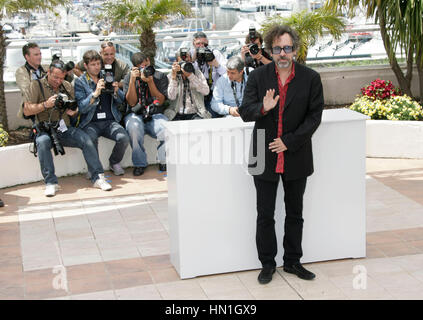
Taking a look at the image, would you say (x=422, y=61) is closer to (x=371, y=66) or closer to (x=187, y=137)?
(x=371, y=66)

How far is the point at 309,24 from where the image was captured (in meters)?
9.07

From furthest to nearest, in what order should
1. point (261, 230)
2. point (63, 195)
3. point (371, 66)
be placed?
point (371, 66) → point (63, 195) → point (261, 230)

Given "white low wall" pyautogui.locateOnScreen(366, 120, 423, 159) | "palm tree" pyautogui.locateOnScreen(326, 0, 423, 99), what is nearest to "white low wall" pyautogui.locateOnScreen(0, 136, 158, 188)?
"white low wall" pyautogui.locateOnScreen(366, 120, 423, 159)

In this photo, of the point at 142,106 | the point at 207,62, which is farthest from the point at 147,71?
the point at 207,62

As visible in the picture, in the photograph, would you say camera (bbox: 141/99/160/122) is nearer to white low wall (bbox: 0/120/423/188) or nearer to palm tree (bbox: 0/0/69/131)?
white low wall (bbox: 0/120/423/188)

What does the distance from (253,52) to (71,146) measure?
8.00ft

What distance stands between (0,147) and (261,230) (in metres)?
4.07

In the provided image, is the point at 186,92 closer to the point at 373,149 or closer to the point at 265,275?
the point at 373,149

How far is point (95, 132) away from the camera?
7.73 meters

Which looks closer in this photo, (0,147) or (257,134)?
(257,134)

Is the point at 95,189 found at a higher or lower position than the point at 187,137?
lower
